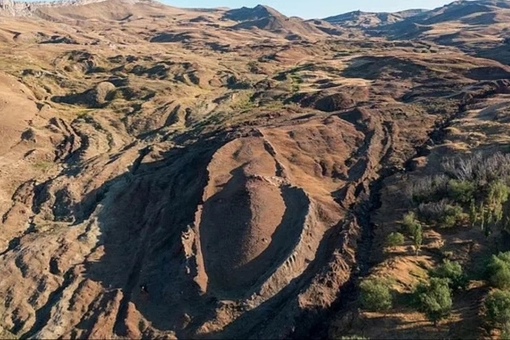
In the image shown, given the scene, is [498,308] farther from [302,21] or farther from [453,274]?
[302,21]

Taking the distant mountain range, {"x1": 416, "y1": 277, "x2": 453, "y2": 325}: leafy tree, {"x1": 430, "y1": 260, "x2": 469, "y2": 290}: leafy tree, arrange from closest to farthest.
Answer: {"x1": 416, "y1": 277, "x2": 453, "y2": 325}: leafy tree, {"x1": 430, "y1": 260, "x2": 469, "y2": 290}: leafy tree, the distant mountain range

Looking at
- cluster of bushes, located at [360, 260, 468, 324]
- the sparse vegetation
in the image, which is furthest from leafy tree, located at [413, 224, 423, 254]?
the sparse vegetation

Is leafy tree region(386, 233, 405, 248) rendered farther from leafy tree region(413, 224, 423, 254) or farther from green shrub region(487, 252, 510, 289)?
green shrub region(487, 252, 510, 289)

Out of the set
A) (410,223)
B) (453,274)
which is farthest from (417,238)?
(453,274)

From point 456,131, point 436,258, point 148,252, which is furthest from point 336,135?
point 148,252

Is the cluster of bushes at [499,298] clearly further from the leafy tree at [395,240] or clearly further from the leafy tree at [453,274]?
the leafy tree at [395,240]

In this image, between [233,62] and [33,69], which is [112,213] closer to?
[33,69]

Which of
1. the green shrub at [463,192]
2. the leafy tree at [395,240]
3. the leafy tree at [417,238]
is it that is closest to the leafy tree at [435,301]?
the leafy tree at [417,238]

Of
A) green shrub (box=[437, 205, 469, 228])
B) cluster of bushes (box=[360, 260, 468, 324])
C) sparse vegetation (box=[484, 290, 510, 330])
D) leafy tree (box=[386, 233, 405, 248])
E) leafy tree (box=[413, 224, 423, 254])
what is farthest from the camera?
green shrub (box=[437, 205, 469, 228])
